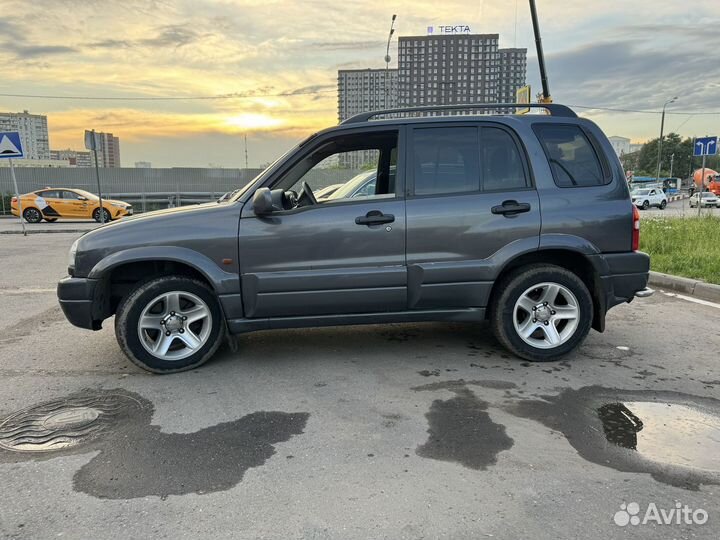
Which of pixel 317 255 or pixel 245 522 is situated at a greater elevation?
pixel 317 255

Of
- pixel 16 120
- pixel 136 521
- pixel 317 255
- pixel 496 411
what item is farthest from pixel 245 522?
pixel 16 120

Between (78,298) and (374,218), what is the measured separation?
2427mm

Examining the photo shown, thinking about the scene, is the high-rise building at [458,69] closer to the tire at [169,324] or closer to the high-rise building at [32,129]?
the tire at [169,324]

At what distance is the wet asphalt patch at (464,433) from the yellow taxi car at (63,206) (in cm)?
1994

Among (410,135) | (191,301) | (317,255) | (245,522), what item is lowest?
(245,522)

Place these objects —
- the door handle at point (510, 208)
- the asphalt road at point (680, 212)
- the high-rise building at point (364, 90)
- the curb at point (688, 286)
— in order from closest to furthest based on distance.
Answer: the door handle at point (510, 208) → the curb at point (688, 286) → the asphalt road at point (680, 212) → the high-rise building at point (364, 90)

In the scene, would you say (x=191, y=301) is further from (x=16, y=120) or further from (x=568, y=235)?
(x=16, y=120)

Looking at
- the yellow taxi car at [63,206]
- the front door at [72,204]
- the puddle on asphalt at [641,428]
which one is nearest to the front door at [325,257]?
the puddle on asphalt at [641,428]

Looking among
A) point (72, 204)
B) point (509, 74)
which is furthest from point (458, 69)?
point (72, 204)

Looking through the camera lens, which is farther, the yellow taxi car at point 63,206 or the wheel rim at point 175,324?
the yellow taxi car at point 63,206

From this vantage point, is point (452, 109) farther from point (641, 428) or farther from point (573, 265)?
point (641, 428)

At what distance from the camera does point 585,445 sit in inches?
120

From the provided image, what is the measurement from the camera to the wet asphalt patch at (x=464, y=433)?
2.94 meters

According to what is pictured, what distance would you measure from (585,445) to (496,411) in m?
0.61
